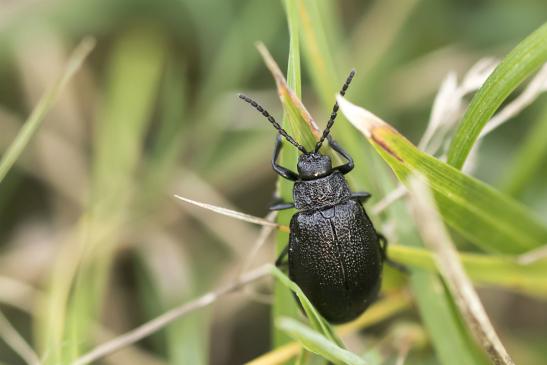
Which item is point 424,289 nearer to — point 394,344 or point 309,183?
point 394,344

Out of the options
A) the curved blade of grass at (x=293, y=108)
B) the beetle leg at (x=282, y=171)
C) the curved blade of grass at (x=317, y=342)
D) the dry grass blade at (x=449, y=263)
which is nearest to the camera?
the dry grass blade at (x=449, y=263)

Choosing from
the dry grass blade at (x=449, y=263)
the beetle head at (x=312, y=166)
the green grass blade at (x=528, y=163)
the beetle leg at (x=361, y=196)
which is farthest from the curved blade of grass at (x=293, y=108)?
the green grass blade at (x=528, y=163)

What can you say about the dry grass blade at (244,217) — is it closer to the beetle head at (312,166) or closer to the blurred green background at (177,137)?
the beetle head at (312,166)

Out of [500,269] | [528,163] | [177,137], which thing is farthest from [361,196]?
[177,137]

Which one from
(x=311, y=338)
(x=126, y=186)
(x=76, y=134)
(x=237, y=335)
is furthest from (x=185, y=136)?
(x=311, y=338)

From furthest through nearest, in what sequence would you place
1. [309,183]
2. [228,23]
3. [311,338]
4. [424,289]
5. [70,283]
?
[228,23]
[70,283]
[309,183]
[424,289]
[311,338]

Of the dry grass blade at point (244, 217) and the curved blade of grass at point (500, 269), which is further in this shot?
the curved blade of grass at point (500, 269)

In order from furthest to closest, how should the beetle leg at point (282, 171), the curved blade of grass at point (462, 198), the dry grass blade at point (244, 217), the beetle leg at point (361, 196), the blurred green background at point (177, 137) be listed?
the blurred green background at point (177, 137), the beetle leg at point (361, 196), the beetle leg at point (282, 171), the dry grass blade at point (244, 217), the curved blade of grass at point (462, 198)
